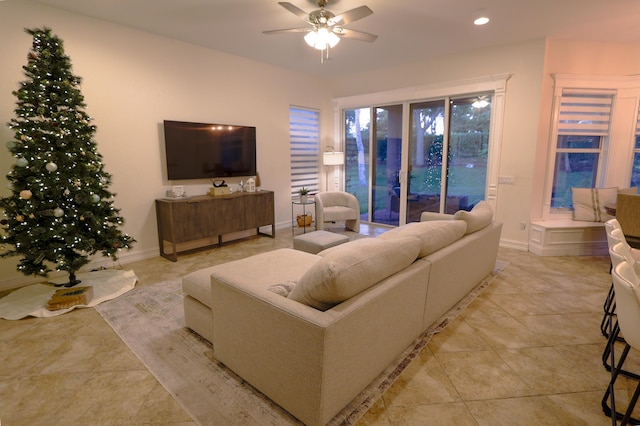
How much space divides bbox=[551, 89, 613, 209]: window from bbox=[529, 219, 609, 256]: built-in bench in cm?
56

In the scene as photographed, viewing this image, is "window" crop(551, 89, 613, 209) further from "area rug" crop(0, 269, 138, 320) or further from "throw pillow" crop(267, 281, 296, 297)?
"area rug" crop(0, 269, 138, 320)

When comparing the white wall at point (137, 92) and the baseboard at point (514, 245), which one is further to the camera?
the baseboard at point (514, 245)

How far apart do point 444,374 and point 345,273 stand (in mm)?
1080

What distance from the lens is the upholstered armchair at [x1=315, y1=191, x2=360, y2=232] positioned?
17.6 feet

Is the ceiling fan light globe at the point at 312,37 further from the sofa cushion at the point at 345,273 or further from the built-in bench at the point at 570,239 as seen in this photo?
the built-in bench at the point at 570,239

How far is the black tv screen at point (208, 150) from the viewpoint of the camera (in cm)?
435

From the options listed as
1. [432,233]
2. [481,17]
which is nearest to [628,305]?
[432,233]

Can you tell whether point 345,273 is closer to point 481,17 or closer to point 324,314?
point 324,314

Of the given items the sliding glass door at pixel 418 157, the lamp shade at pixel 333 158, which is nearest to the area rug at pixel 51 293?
the lamp shade at pixel 333 158

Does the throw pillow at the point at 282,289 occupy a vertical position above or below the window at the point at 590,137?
below

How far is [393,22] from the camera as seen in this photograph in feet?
12.2

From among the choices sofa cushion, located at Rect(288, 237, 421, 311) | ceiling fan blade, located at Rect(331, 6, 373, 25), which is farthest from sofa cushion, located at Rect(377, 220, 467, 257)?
ceiling fan blade, located at Rect(331, 6, 373, 25)

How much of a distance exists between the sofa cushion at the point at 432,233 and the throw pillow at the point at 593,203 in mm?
A: 3009

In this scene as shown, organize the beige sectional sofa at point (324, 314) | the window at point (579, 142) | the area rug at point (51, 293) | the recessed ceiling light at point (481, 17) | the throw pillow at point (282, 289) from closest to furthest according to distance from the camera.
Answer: the beige sectional sofa at point (324, 314) → the throw pillow at point (282, 289) → the area rug at point (51, 293) → the recessed ceiling light at point (481, 17) → the window at point (579, 142)
